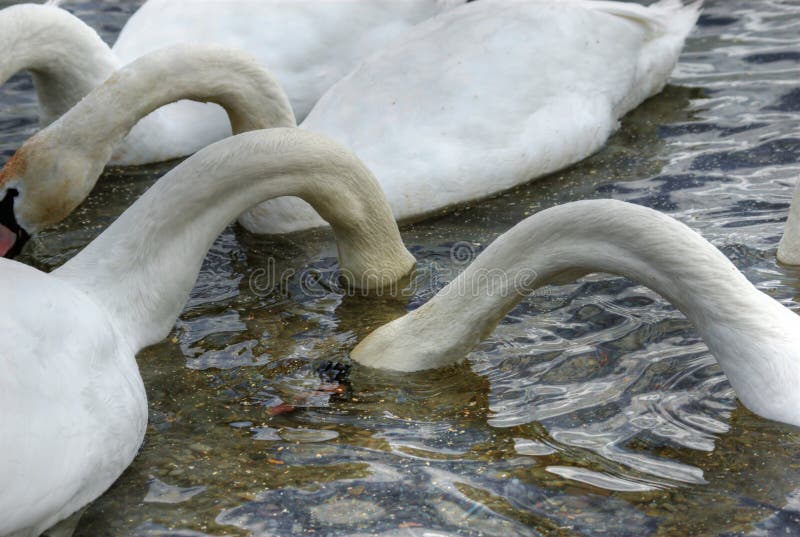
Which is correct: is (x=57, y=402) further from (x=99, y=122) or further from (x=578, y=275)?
(x=99, y=122)

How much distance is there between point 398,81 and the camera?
7.31 m

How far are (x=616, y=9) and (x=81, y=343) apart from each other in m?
4.57

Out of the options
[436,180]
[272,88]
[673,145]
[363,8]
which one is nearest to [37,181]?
[272,88]

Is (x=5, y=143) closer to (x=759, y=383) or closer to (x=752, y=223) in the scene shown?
(x=752, y=223)

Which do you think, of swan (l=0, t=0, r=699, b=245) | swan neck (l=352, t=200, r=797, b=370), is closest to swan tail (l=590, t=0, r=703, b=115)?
swan (l=0, t=0, r=699, b=245)

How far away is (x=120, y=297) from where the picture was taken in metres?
5.45

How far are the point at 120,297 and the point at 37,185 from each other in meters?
0.91

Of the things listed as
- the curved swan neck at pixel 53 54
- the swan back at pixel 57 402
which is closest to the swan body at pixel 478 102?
the curved swan neck at pixel 53 54

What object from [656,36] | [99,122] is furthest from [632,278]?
[656,36]

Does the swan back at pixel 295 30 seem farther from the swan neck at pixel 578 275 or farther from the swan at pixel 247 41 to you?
the swan neck at pixel 578 275

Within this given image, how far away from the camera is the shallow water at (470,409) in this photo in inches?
172

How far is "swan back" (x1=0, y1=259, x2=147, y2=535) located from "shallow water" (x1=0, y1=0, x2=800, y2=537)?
0.21m

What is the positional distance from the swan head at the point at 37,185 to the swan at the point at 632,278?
1644 millimetres

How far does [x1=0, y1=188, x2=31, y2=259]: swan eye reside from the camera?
6.05 m
